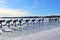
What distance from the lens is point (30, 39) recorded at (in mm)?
12750

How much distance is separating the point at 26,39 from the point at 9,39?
1.56 metres

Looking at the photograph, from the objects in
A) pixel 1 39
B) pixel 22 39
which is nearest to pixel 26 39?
pixel 22 39

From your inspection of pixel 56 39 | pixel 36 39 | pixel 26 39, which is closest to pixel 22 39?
pixel 26 39

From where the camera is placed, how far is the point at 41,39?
12555mm

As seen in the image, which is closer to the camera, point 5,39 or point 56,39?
point 56,39

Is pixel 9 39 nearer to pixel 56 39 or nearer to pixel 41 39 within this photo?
pixel 41 39

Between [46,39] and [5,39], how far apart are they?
353cm

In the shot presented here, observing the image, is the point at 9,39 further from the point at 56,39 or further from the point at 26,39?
the point at 56,39

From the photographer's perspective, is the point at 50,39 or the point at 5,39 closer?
the point at 50,39

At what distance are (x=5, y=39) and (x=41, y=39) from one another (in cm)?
312

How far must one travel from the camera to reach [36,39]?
1259 centimetres

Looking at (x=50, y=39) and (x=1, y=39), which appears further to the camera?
(x=1, y=39)

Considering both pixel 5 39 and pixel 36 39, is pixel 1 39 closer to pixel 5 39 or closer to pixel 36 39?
pixel 5 39

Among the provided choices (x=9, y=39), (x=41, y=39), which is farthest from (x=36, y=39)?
(x=9, y=39)
